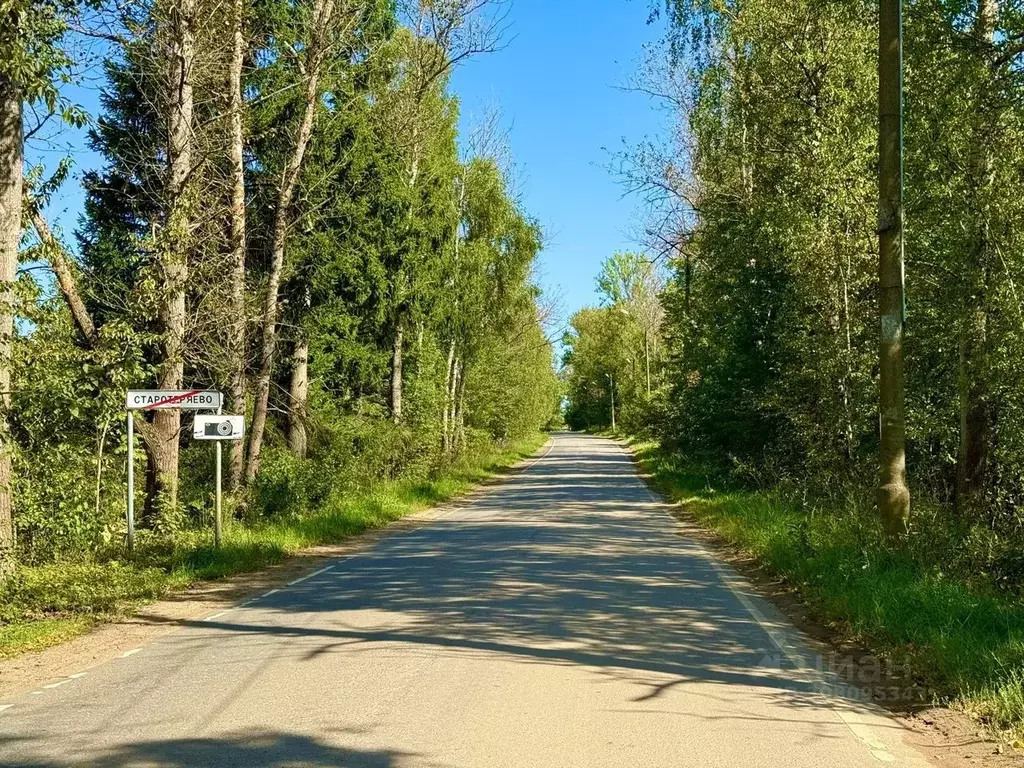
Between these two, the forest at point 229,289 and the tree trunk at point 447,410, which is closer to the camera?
the forest at point 229,289

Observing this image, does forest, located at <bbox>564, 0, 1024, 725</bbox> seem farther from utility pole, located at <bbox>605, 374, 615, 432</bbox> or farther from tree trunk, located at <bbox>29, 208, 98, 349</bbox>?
utility pole, located at <bbox>605, 374, 615, 432</bbox>

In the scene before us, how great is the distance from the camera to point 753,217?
23.0 metres

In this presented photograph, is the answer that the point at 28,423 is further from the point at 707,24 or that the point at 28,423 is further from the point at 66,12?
the point at 707,24

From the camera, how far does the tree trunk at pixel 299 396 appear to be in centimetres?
2358

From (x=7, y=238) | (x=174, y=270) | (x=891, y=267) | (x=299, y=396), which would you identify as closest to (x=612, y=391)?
(x=299, y=396)

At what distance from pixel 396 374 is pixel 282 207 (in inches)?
422

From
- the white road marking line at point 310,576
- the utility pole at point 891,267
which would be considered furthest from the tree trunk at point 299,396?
the utility pole at point 891,267

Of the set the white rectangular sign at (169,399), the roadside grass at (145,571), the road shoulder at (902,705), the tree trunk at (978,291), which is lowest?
the roadside grass at (145,571)

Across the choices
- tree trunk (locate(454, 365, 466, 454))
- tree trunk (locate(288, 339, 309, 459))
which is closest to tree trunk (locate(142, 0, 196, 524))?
tree trunk (locate(288, 339, 309, 459))

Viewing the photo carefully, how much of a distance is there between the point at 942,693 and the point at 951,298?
8.53 m

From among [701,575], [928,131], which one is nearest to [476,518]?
[701,575]

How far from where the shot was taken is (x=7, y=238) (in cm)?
1141

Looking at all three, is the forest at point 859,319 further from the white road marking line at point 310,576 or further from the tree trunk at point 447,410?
the tree trunk at point 447,410

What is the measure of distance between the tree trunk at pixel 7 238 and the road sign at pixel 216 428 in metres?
2.67
